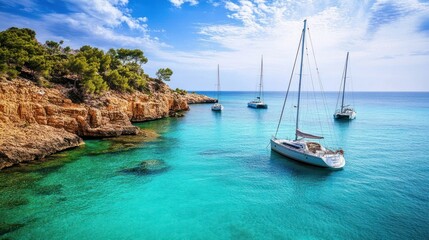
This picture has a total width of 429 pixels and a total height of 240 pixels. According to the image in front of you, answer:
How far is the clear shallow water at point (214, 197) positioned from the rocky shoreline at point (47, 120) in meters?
1.83

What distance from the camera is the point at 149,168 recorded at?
2480 centimetres

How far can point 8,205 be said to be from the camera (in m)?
16.4

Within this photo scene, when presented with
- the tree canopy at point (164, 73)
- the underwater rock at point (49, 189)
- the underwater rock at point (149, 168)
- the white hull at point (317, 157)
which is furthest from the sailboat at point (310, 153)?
the tree canopy at point (164, 73)

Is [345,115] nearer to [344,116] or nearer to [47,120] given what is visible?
[344,116]

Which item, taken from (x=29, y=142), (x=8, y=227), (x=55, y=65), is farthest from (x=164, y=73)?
(x=8, y=227)

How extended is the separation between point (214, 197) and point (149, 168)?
864 cm

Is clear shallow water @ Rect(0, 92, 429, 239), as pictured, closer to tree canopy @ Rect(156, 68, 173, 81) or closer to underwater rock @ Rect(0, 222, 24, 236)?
underwater rock @ Rect(0, 222, 24, 236)

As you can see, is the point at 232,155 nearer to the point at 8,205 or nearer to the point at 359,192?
the point at 359,192

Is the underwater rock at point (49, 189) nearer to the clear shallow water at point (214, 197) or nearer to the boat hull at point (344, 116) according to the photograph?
the clear shallow water at point (214, 197)

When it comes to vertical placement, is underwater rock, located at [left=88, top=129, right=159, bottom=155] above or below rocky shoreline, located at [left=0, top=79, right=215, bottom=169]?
below

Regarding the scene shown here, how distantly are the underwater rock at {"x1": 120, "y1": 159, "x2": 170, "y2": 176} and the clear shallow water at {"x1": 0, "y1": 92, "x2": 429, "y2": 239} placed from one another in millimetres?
740

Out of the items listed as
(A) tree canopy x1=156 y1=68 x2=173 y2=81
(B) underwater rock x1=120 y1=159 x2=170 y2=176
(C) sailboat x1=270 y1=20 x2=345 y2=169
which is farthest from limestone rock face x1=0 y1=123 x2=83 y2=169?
(A) tree canopy x1=156 y1=68 x2=173 y2=81

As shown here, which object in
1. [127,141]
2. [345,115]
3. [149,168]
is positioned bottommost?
[149,168]

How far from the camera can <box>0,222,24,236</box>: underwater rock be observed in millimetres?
13663
